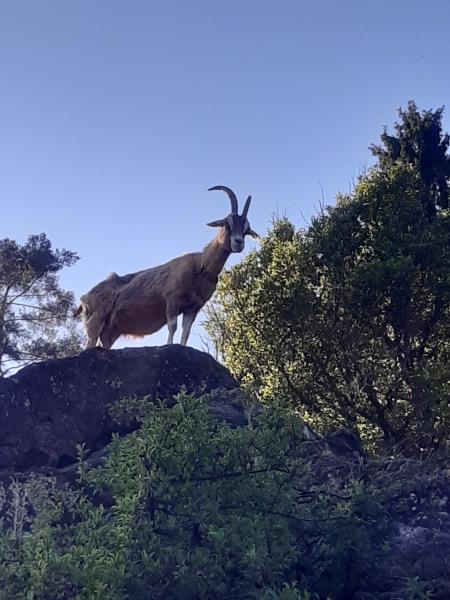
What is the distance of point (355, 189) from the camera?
749 inches

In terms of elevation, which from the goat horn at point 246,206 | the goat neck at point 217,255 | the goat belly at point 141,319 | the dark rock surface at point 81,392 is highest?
the goat horn at point 246,206

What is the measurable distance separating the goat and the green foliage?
628 centimetres

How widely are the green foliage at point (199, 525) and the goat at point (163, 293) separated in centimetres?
628

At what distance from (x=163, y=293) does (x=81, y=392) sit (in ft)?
8.33

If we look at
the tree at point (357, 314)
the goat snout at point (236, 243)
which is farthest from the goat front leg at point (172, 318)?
the tree at point (357, 314)

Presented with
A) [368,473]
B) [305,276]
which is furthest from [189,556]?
[305,276]

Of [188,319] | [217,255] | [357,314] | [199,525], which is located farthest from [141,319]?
[199,525]

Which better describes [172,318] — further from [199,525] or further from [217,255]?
[199,525]

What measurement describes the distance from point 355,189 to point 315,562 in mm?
13562

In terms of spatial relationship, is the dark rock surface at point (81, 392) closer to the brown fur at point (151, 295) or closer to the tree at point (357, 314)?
the brown fur at point (151, 295)

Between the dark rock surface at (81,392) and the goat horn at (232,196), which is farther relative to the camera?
the goat horn at (232,196)

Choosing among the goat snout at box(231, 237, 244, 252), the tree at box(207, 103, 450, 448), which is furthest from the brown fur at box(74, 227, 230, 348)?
the tree at box(207, 103, 450, 448)

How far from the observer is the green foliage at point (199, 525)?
527 centimetres

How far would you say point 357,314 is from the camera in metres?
17.6
